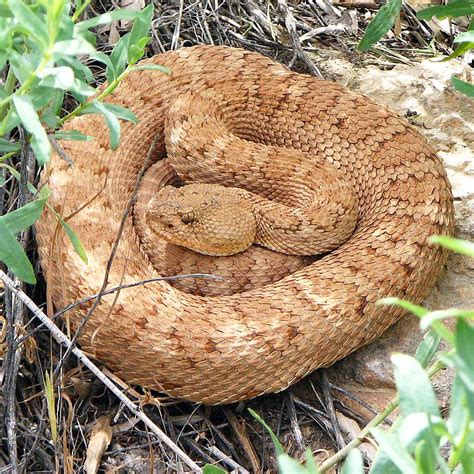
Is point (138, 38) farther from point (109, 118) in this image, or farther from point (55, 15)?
point (55, 15)

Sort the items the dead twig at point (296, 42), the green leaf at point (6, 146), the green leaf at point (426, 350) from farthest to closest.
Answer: the dead twig at point (296, 42) → the green leaf at point (6, 146) → the green leaf at point (426, 350)

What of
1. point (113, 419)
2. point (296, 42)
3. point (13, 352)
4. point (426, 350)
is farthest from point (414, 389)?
point (296, 42)

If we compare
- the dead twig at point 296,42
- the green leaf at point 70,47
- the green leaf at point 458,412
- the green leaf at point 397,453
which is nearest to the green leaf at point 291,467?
the green leaf at point 397,453

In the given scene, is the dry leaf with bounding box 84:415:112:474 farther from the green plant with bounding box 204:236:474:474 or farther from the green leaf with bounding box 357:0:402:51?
the green leaf with bounding box 357:0:402:51

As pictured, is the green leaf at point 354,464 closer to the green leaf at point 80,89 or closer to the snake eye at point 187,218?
the green leaf at point 80,89

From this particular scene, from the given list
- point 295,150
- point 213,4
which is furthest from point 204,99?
point 213,4

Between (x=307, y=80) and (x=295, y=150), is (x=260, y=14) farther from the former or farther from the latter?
(x=295, y=150)
